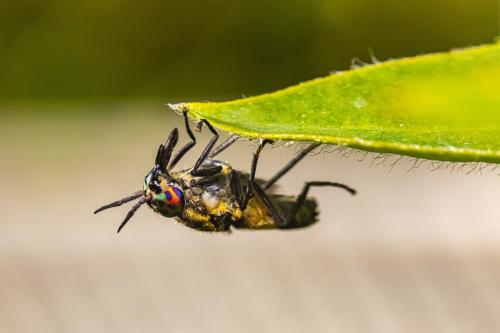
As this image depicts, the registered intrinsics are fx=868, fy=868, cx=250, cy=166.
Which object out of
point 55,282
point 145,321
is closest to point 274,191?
point 145,321

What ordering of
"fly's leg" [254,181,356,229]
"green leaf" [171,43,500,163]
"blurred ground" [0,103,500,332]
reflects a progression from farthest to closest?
"blurred ground" [0,103,500,332]
"fly's leg" [254,181,356,229]
"green leaf" [171,43,500,163]

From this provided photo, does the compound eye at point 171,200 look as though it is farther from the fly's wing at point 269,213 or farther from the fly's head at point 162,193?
the fly's wing at point 269,213

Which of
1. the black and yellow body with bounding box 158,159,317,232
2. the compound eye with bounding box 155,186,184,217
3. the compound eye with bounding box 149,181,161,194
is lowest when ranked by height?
the black and yellow body with bounding box 158,159,317,232

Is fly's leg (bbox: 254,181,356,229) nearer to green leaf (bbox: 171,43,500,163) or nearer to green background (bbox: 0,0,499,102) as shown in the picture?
green leaf (bbox: 171,43,500,163)

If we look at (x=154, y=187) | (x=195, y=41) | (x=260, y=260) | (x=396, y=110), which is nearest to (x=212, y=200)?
(x=154, y=187)

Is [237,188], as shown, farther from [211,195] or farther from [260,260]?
[260,260]

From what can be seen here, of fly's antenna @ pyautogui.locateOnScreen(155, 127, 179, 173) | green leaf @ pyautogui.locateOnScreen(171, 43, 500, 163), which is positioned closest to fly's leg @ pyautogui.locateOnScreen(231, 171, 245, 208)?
fly's antenna @ pyautogui.locateOnScreen(155, 127, 179, 173)
